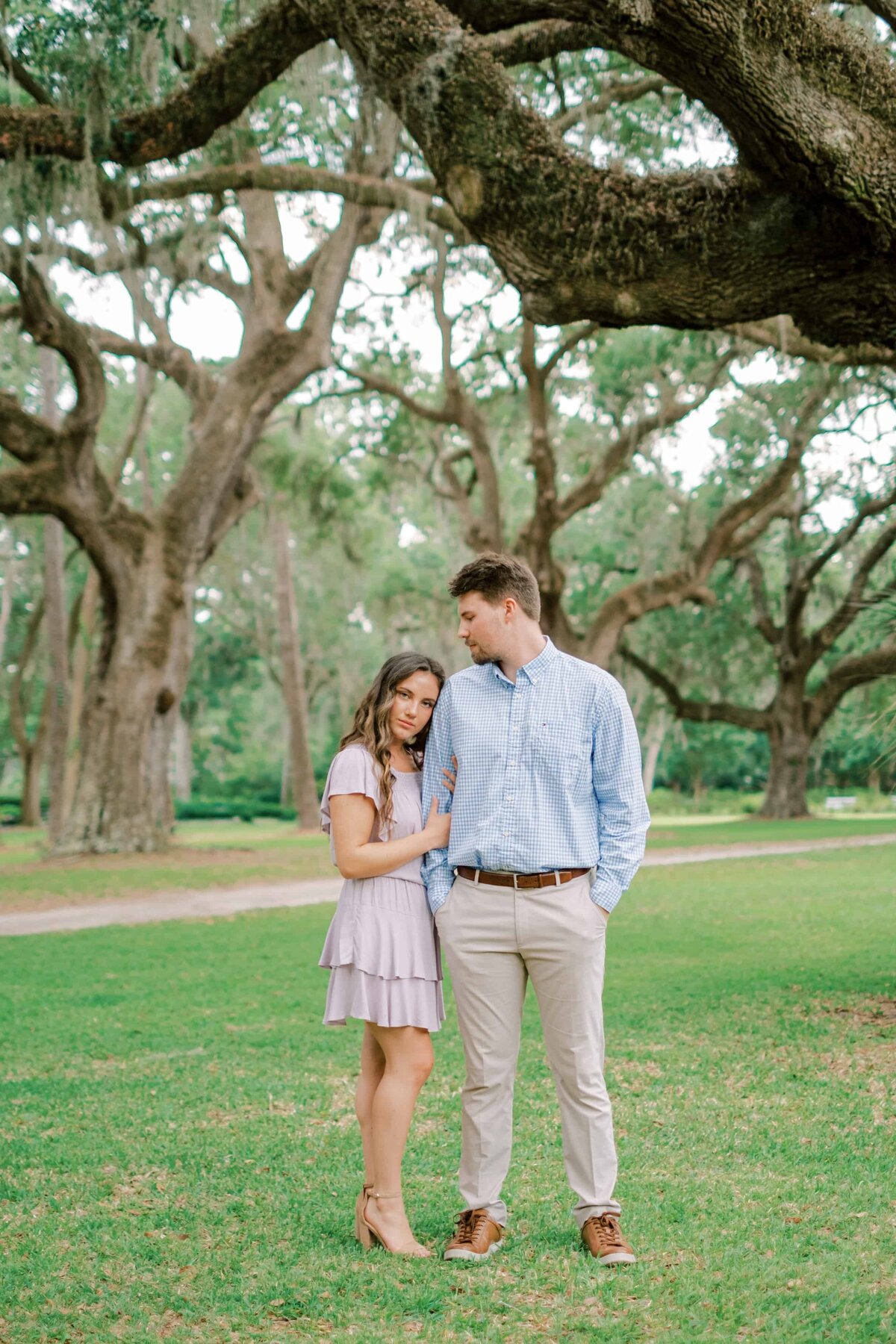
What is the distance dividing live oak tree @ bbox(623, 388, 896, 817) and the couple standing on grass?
67.6 feet

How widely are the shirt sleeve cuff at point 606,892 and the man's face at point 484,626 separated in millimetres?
710

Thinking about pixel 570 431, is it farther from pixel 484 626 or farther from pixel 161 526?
pixel 484 626

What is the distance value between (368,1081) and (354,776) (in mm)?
936

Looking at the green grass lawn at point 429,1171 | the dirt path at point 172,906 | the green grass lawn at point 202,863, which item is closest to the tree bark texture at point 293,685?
the green grass lawn at point 202,863

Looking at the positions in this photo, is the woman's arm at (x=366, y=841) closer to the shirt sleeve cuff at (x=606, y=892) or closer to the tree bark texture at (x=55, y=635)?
the shirt sleeve cuff at (x=606, y=892)

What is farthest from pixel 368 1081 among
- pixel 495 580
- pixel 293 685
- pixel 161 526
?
pixel 293 685

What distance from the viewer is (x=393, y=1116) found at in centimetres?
356

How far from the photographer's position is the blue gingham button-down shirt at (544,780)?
348 cm

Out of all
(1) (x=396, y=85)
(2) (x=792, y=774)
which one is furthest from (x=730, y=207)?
(2) (x=792, y=774)

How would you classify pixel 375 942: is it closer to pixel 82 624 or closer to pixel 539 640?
pixel 539 640

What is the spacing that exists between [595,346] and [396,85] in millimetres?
13923

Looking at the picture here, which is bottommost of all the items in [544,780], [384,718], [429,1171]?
[429,1171]

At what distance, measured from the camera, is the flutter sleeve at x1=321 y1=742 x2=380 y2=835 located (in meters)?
3.60

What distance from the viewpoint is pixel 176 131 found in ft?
25.8
